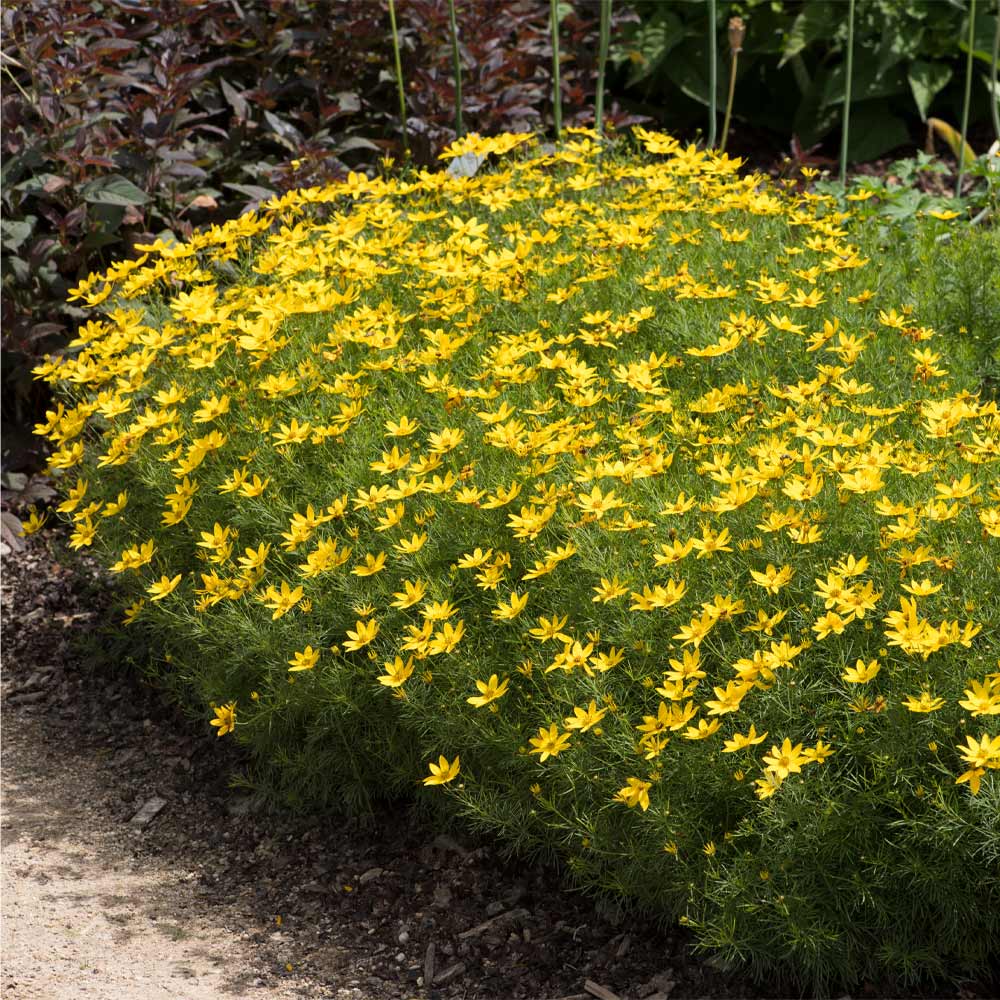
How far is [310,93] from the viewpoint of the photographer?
18.5ft

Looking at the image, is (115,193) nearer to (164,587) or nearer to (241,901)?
(164,587)

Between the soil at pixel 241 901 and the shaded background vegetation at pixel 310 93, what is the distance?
5.12 ft

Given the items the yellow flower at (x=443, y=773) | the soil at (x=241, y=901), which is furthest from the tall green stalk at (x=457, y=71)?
the yellow flower at (x=443, y=773)

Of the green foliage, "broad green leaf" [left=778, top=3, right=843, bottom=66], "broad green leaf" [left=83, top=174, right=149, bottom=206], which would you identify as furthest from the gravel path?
"broad green leaf" [left=778, top=3, right=843, bottom=66]

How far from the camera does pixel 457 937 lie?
288 centimetres

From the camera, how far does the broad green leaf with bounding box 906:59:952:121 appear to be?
6.71 meters

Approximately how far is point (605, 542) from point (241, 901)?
46.4 inches

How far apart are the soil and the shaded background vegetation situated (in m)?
1.56

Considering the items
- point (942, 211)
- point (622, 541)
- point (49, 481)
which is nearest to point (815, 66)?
point (942, 211)

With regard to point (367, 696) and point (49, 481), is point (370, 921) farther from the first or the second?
point (49, 481)

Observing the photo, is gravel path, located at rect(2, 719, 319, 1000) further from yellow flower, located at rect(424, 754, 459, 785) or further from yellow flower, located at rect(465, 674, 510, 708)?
yellow flower, located at rect(465, 674, 510, 708)

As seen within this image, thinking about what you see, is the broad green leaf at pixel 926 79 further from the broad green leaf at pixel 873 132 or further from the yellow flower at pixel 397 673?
the yellow flower at pixel 397 673

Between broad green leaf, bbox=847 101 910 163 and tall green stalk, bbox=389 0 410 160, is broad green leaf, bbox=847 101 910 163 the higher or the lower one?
the lower one

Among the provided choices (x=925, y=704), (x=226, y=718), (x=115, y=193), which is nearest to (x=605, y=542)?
(x=925, y=704)
